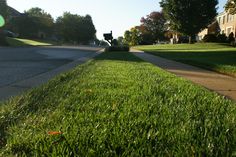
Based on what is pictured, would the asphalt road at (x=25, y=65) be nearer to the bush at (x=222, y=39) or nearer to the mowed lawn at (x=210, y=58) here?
the mowed lawn at (x=210, y=58)

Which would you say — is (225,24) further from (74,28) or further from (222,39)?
(74,28)

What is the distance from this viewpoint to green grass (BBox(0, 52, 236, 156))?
343 centimetres

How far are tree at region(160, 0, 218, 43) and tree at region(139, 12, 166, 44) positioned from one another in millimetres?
47896

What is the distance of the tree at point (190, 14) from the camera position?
197ft

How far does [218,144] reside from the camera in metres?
3.58

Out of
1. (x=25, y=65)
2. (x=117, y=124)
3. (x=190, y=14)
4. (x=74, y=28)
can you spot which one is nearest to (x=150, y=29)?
(x=74, y=28)

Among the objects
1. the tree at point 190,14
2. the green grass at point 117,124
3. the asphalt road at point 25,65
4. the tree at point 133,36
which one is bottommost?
the tree at point 133,36

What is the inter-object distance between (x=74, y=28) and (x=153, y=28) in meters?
22.9

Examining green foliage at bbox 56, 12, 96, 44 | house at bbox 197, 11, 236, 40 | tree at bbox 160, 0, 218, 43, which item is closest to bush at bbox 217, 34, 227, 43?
tree at bbox 160, 0, 218, 43

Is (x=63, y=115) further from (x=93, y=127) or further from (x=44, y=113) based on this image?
(x=93, y=127)

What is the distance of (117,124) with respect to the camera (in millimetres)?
4258

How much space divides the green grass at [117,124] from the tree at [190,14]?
5466 cm

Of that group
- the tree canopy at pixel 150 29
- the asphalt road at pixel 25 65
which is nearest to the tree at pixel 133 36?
the tree canopy at pixel 150 29

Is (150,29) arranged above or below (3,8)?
below
